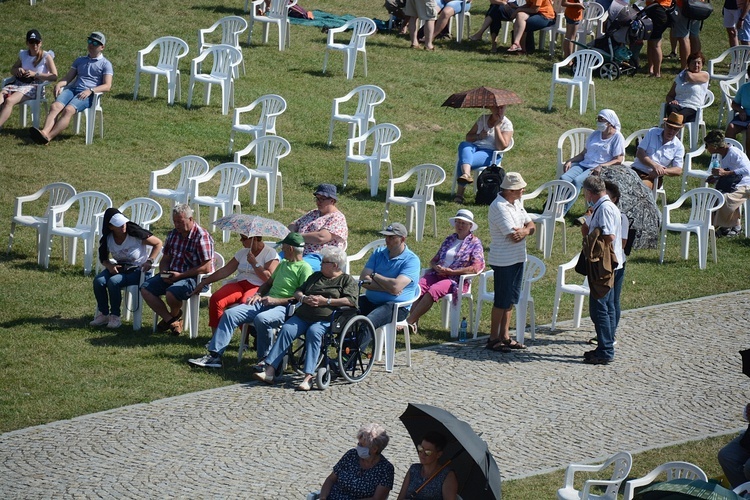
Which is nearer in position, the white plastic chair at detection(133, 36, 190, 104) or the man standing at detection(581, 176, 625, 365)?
the man standing at detection(581, 176, 625, 365)

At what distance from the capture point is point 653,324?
12.8 m

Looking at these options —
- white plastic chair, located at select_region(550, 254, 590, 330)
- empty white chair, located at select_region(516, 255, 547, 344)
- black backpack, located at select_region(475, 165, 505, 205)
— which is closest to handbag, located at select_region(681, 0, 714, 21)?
black backpack, located at select_region(475, 165, 505, 205)

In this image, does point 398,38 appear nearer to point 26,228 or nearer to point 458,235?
point 26,228

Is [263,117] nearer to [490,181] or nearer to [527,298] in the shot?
[490,181]

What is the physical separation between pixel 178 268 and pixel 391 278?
2233 millimetres

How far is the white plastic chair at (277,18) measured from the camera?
21625 millimetres

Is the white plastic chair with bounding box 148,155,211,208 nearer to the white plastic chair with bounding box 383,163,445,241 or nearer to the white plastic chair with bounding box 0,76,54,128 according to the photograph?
the white plastic chair with bounding box 383,163,445,241

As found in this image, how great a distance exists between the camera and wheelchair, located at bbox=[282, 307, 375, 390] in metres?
10.7

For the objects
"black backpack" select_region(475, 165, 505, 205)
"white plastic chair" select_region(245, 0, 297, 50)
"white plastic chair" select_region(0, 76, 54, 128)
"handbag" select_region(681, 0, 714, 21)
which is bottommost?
"black backpack" select_region(475, 165, 505, 205)

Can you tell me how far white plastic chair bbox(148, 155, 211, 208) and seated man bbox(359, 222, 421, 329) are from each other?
13.7 feet

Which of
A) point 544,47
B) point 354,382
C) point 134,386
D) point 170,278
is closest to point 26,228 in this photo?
Result: point 170,278

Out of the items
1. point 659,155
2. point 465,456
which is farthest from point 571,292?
point 465,456

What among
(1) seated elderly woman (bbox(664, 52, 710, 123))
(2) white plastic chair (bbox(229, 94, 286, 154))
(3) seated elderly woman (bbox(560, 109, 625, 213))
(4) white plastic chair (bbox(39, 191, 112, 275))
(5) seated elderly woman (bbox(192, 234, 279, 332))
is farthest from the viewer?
(1) seated elderly woman (bbox(664, 52, 710, 123))

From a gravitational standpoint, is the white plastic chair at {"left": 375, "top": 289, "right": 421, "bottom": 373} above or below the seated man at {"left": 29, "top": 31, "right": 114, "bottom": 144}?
below
